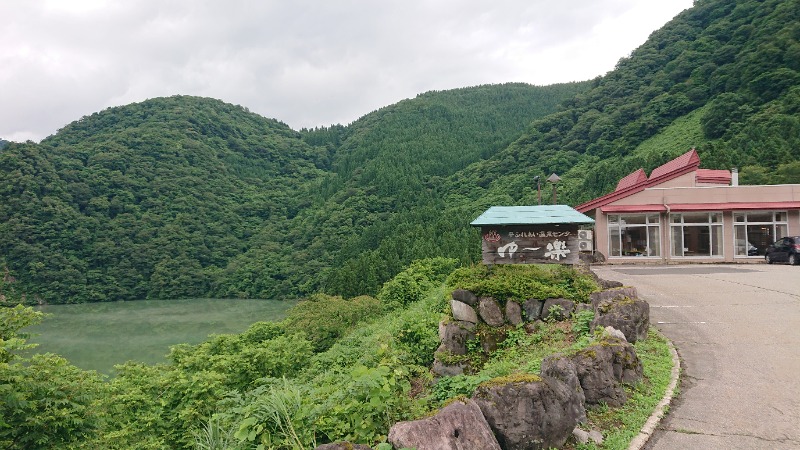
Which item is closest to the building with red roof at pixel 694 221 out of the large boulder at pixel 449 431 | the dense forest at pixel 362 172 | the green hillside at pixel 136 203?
the dense forest at pixel 362 172

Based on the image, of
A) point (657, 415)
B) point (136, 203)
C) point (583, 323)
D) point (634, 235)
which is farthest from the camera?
point (136, 203)

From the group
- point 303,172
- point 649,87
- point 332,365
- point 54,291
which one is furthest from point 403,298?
point 303,172

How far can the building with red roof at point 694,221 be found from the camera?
18.8 meters

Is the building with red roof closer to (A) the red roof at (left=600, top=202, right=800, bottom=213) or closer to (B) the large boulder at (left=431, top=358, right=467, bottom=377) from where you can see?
(A) the red roof at (left=600, top=202, right=800, bottom=213)

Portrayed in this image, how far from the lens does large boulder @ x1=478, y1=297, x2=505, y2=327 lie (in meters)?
8.43

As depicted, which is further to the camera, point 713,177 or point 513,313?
point 713,177

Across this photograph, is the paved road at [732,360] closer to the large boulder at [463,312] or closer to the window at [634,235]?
the large boulder at [463,312]

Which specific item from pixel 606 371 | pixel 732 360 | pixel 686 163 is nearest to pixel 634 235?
pixel 686 163

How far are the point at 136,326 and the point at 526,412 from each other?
1835 inches

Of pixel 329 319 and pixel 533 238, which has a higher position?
pixel 533 238

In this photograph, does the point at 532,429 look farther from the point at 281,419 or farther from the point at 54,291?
the point at 54,291

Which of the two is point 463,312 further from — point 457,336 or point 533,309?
point 533,309

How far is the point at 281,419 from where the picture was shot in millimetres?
4051

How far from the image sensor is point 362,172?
8125cm
